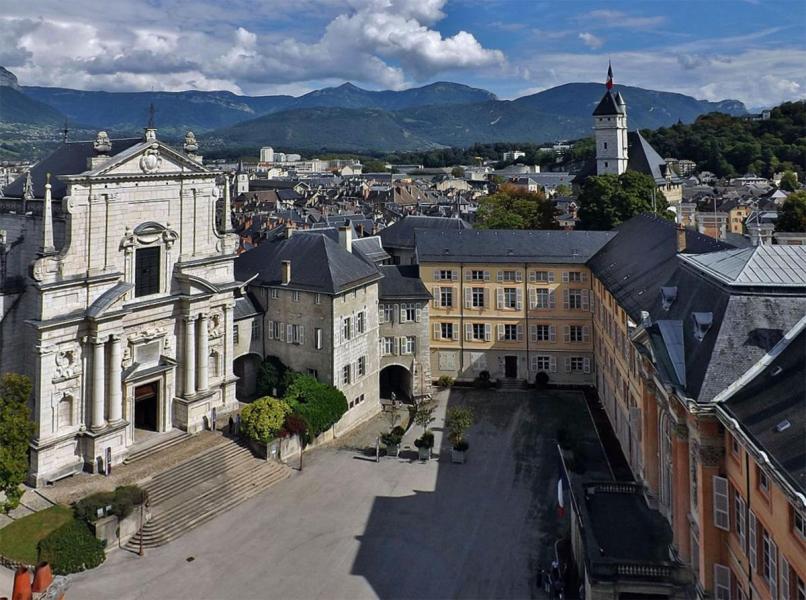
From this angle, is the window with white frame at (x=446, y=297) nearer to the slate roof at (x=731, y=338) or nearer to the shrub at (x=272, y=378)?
the shrub at (x=272, y=378)

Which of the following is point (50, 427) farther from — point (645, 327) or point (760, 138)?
point (760, 138)

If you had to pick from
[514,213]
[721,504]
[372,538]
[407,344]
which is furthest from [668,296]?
[514,213]

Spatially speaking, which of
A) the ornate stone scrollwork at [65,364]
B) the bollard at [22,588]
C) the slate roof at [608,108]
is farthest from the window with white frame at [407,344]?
the slate roof at [608,108]

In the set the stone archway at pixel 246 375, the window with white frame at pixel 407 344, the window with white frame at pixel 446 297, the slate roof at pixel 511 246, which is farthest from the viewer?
the window with white frame at pixel 446 297

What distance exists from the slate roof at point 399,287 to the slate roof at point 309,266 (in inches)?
94.6

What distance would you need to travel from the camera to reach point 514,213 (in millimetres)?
80250

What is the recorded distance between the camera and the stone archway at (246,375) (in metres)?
47.2

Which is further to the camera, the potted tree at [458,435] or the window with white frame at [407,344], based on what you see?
the window with white frame at [407,344]

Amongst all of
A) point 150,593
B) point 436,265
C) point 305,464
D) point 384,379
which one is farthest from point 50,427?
point 436,265

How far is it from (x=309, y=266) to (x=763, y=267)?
94.6 feet

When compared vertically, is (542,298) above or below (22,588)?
above

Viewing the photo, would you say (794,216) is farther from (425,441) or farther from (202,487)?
(202,487)

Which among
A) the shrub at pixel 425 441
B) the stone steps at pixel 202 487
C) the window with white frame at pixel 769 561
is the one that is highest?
the window with white frame at pixel 769 561

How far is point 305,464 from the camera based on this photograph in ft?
130
